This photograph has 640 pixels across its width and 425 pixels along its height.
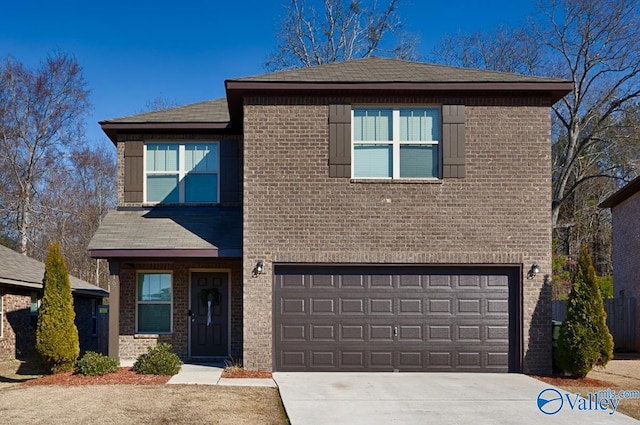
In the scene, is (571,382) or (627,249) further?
(627,249)

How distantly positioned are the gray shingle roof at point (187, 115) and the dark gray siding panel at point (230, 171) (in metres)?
0.64

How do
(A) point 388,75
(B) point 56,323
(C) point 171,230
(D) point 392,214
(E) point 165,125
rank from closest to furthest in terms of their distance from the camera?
(B) point 56,323
(D) point 392,214
(A) point 388,75
(C) point 171,230
(E) point 165,125

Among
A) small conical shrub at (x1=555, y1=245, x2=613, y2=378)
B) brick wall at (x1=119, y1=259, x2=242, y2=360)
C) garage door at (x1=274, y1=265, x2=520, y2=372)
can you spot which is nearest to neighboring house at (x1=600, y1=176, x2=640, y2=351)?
small conical shrub at (x1=555, y1=245, x2=613, y2=378)

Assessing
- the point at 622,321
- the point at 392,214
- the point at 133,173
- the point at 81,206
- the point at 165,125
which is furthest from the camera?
the point at 81,206

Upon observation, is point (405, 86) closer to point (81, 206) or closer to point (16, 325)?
point (16, 325)

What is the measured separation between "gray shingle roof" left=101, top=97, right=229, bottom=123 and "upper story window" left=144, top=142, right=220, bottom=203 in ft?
1.90

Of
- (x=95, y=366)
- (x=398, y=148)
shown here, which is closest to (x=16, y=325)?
(x=95, y=366)

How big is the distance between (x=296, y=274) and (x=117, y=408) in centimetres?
476

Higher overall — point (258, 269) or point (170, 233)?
point (170, 233)

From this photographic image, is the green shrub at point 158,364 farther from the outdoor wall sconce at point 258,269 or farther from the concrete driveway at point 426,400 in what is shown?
the outdoor wall sconce at point 258,269

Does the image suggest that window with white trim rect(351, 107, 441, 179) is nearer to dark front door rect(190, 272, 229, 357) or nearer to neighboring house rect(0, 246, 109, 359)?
dark front door rect(190, 272, 229, 357)

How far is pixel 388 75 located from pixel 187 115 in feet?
16.7

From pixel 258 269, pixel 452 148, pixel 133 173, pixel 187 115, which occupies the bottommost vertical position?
pixel 258 269

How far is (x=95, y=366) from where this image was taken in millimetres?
12375
